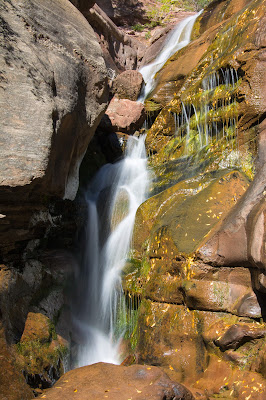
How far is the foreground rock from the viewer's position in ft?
11.7

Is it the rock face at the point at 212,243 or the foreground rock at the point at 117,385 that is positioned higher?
the rock face at the point at 212,243

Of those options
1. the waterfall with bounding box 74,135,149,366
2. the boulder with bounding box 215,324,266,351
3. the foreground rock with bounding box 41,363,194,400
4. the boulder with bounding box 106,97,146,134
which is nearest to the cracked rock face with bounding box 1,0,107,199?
the waterfall with bounding box 74,135,149,366

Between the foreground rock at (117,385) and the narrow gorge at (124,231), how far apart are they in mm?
23

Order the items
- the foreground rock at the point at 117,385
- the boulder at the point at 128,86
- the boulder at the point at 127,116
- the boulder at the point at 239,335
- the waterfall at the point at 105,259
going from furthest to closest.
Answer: the boulder at the point at 128,86, the boulder at the point at 127,116, the waterfall at the point at 105,259, the boulder at the point at 239,335, the foreground rock at the point at 117,385

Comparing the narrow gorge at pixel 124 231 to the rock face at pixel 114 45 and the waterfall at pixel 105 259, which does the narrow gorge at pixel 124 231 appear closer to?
the waterfall at pixel 105 259

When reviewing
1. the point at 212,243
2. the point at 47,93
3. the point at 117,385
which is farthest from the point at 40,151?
the point at 117,385

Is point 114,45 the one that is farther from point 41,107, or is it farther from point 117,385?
point 117,385

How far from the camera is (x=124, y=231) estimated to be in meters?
7.48

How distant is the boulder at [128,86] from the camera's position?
1212 centimetres

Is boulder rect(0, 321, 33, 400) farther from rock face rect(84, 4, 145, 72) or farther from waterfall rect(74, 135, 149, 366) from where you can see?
rock face rect(84, 4, 145, 72)

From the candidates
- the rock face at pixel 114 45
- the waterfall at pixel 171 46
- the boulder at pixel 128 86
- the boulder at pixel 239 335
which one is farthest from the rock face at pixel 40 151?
the waterfall at pixel 171 46

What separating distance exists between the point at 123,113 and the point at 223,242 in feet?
22.7

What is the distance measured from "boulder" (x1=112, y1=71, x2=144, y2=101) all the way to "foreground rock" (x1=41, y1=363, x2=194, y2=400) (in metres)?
9.62

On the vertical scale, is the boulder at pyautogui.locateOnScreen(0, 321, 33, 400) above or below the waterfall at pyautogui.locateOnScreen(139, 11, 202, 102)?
below
